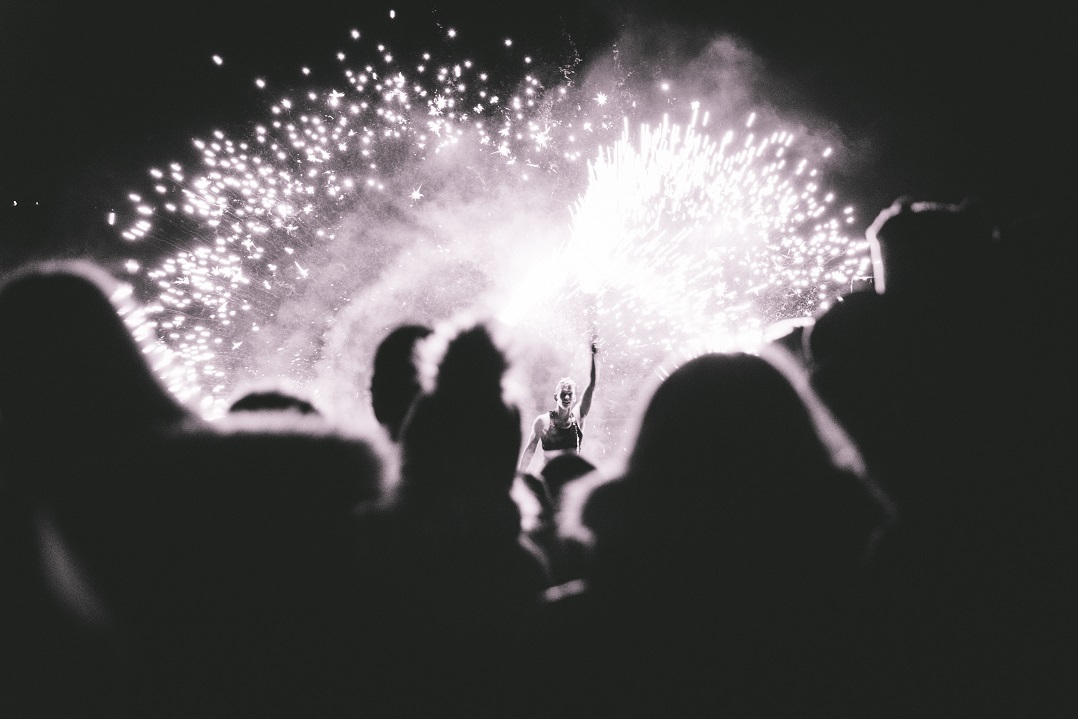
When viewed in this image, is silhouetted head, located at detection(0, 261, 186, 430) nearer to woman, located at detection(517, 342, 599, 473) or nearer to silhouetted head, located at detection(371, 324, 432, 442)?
silhouetted head, located at detection(371, 324, 432, 442)

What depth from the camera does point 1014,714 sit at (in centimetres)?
109

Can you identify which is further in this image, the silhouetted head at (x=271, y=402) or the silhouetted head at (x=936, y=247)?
the silhouetted head at (x=271, y=402)

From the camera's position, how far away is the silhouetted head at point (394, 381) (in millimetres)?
1893

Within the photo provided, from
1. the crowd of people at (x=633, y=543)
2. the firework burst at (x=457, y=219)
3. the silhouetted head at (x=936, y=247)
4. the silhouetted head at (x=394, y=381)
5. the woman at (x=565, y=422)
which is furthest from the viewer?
the firework burst at (x=457, y=219)

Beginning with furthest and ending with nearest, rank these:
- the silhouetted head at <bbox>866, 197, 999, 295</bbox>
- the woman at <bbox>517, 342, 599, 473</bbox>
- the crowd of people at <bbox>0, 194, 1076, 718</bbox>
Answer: the woman at <bbox>517, 342, 599, 473</bbox> → the silhouetted head at <bbox>866, 197, 999, 295</bbox> → the crowd of people at <bbox>0, 194, 1076, 718</bbox>

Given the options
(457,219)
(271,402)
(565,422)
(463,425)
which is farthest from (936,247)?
(457,219)

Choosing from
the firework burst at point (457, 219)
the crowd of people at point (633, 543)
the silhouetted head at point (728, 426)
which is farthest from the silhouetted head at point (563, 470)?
the firework burst at point (457, 219)

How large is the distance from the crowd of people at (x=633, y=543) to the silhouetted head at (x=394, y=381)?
0.63 metres

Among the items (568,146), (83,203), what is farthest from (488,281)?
(83,203)

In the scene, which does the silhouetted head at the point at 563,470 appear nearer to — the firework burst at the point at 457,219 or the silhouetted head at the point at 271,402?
the silhouetted head at the point at 271,402

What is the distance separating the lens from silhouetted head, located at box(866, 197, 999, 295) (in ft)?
3.92

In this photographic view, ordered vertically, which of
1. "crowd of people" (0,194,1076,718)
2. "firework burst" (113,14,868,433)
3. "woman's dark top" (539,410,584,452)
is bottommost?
"crowd of people" (0,194,1076,718)

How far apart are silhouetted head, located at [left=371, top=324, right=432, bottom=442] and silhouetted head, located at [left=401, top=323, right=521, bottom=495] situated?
0.55 metres

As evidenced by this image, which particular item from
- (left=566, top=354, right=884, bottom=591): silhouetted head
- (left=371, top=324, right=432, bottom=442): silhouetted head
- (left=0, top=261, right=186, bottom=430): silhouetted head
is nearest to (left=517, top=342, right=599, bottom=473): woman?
(left=371, top=324, right=432, bottom=442): silhouetted head
